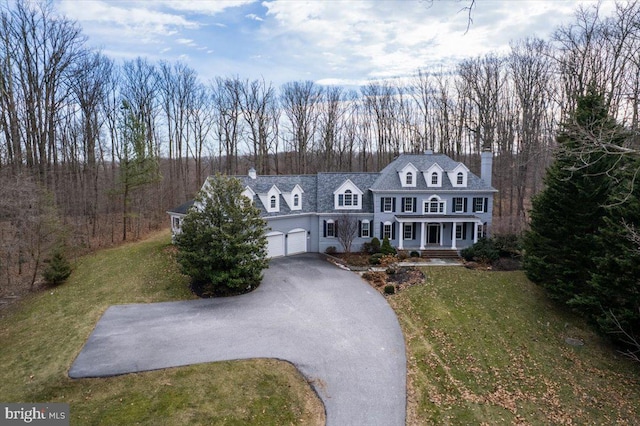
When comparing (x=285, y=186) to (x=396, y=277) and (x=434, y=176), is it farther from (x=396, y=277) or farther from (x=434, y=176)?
(x=434, y=176)

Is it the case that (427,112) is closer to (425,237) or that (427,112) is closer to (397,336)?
(425,237)

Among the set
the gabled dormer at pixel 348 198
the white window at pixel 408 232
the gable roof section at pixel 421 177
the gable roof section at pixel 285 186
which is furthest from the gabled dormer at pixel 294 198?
the white window at pixel 408 232

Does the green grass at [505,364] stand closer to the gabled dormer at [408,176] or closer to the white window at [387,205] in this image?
the white window at [387,205]

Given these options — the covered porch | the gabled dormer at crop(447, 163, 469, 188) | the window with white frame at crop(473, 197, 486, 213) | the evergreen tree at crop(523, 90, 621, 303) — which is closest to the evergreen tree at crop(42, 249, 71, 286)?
the covered porch

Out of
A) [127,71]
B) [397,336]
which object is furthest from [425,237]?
[127,71]

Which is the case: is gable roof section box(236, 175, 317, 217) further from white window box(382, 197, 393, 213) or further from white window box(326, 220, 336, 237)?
white window box(382, 197, 393, 213)
